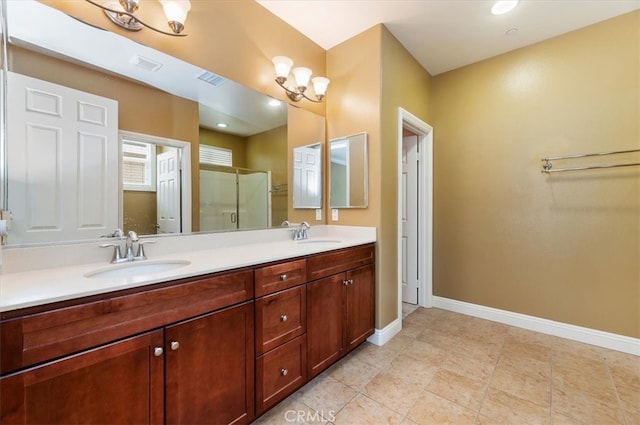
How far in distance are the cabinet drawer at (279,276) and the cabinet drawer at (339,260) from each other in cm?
8

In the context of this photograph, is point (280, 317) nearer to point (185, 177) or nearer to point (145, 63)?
point (185, 177)

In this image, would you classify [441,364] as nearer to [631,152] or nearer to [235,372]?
[235,372]

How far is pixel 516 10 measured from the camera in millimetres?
2033

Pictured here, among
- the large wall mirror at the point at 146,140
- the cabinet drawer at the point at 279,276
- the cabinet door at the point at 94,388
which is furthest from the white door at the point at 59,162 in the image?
the cabinet drawer at the point at 279,276

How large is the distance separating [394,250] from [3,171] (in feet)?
7.94

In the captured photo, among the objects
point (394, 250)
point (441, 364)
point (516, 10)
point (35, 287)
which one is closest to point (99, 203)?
point (35, 287)

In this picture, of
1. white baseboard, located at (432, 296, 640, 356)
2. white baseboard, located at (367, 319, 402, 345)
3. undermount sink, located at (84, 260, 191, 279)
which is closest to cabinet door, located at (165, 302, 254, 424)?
undermount sink, located at (84, 260, 191, 279)

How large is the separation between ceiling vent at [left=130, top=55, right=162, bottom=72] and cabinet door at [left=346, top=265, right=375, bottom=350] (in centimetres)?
175

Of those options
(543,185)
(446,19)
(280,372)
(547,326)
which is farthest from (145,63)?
(547,326)

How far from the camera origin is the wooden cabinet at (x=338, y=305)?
166cm

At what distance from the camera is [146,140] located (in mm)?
1506

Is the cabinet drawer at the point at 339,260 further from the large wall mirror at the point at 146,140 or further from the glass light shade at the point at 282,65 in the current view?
the glass light shade at the point at 282,65

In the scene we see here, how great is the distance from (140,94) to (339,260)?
1.55 m

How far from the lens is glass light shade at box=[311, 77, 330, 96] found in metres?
2.35
